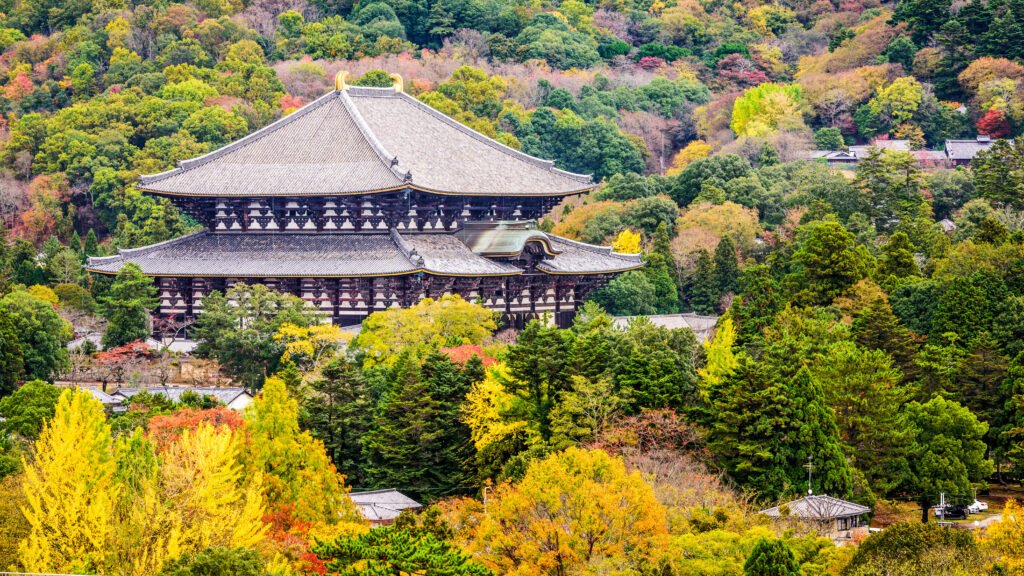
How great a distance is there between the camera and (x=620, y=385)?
4262cm

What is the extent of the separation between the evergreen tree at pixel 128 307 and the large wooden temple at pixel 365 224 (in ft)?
5.77

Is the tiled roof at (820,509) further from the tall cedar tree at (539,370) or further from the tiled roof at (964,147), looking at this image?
the tiled roof at (964,147)

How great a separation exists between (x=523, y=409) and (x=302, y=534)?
8.76 m

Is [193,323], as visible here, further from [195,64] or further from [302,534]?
[195,64]

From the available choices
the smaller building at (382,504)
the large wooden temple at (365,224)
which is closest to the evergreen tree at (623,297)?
the large wooden temple at (365,224)

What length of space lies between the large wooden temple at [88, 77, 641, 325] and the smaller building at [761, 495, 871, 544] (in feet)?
65.0

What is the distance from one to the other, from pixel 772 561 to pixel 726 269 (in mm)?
36174

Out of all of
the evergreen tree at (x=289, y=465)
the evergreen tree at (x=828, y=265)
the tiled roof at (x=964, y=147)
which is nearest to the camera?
the evergreen tree at (x=289, y=465)

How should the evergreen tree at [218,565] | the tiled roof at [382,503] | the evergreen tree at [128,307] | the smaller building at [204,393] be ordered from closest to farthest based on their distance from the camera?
the evergreen tree at [218,565]
the tiled roof at [382,503]
the smaller building at [204,393]
the evergreen tree at [128,307]

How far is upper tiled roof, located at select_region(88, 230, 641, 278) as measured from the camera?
5631 centimetres

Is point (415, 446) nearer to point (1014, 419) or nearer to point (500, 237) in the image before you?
point (1014, 419)

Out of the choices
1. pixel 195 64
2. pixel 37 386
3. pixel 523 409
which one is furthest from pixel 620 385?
pixel 195 64

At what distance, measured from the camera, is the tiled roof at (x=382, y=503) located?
132 feet

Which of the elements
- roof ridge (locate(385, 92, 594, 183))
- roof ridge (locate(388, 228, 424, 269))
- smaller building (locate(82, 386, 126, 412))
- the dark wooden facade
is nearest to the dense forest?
smaller building (locate(82, 386, 126, 412))
